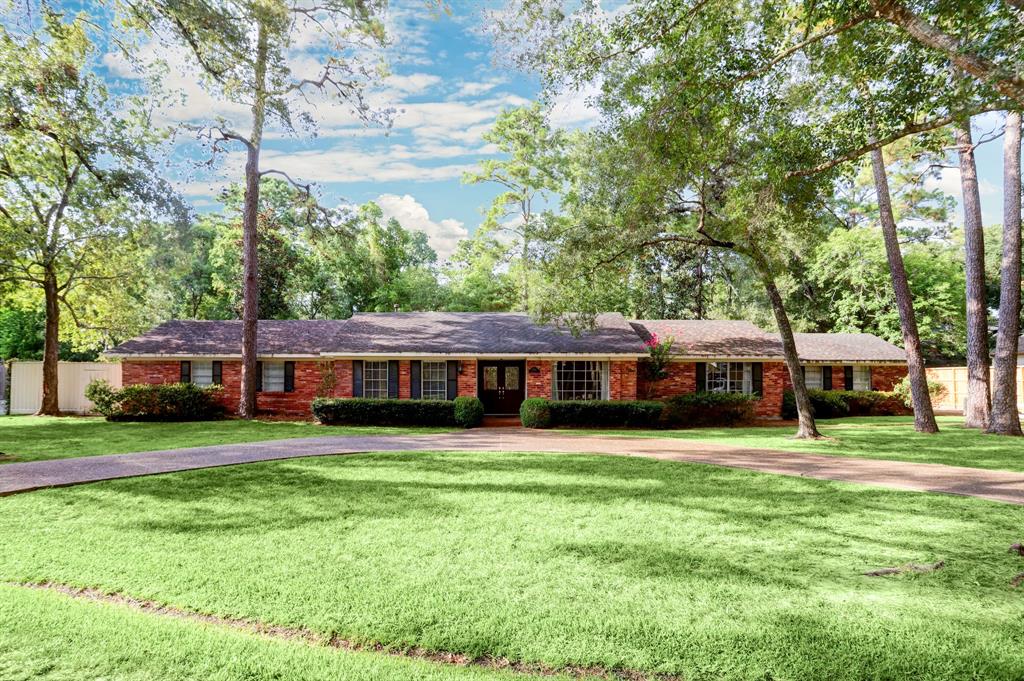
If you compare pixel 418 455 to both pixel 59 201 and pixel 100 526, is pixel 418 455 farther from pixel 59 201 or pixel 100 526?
pixel 59 201

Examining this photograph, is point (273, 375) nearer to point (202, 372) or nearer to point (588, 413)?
point (202, 372)

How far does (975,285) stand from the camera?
15398 millimetres

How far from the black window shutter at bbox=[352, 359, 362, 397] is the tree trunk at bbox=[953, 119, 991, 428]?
58.3ft

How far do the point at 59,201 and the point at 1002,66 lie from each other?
24.4 metres

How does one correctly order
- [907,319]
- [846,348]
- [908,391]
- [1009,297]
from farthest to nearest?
[846,348]
[908,391]
[907,319]
[1009,297]

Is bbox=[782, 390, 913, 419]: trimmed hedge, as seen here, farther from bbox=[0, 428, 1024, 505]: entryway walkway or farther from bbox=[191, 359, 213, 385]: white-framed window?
bbox=[191, 359, 213, 385]: white-framed window

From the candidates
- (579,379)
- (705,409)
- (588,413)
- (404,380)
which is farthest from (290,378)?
(705,409)

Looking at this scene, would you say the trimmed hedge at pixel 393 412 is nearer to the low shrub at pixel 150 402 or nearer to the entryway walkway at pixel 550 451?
the entryway walkway at pixel 550 451

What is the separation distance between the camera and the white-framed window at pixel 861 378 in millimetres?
23750

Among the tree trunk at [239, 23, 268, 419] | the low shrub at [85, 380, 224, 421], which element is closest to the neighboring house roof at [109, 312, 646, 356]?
the tree trunk at [239, 23, 268, 419]

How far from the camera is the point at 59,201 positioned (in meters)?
19.4

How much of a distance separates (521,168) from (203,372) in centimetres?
1757

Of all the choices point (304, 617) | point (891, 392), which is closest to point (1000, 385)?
point (891, 392)

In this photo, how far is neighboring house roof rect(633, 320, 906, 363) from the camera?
20.9m
